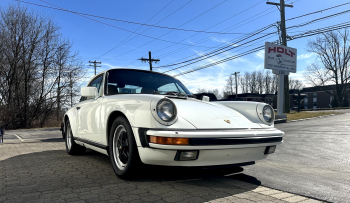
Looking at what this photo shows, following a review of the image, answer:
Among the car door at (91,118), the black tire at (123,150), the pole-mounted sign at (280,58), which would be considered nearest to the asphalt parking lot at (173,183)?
the black tire at (123,150)

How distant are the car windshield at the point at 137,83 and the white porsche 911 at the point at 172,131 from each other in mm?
16

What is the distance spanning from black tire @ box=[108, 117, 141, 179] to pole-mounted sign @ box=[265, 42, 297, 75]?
15438 mm

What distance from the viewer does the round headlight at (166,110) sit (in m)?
2.62

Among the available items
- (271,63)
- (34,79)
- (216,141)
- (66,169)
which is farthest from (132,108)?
(34,79)

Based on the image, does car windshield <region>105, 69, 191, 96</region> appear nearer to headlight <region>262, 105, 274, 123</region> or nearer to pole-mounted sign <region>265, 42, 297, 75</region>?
headlight <region>262, 105, 274, 123</region>

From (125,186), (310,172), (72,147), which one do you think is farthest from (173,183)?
(72,147)

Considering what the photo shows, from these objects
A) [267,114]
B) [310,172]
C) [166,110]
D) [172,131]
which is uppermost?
[166,110]

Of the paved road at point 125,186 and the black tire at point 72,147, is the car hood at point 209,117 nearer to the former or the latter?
the paved road at point 125,186

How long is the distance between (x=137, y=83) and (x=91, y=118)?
3.02 ft

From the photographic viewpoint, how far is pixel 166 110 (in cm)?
267

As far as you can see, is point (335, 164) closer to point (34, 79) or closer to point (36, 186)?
point (36, 186)

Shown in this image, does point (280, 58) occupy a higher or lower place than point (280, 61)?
higher

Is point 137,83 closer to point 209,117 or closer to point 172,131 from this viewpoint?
point 209,117

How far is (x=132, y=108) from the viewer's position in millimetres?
2871
